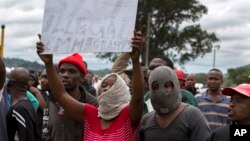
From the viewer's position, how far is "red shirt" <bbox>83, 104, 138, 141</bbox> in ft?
12.8

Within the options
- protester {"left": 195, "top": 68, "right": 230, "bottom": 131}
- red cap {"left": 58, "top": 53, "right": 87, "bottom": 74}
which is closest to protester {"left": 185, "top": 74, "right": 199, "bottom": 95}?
protester {"left": 195, "top": 68, "right": 230, "bottom": 131}

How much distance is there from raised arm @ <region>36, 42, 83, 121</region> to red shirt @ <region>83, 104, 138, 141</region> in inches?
3.7

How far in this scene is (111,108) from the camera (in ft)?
13.0

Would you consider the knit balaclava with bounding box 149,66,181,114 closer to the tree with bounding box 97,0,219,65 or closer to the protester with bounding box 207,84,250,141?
the protester with bounding box 207,84,250,141

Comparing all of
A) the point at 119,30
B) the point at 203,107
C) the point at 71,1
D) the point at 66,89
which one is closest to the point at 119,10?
the point at 119,30

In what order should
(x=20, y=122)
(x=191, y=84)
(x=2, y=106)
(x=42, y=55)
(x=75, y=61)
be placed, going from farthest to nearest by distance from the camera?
(x=191, y=84) < (x=20, y=122) < (x=75, y=61) < (x=2, y=106) < (x=42, y=55)

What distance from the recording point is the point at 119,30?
3.81 meters

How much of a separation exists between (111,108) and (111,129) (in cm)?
15

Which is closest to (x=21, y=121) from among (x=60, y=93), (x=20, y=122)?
(x=20, y=122)

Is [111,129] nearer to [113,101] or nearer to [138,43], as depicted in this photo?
[113,101]

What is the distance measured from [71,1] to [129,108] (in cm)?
93

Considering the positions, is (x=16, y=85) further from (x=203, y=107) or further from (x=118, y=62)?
(x=203, y=107)

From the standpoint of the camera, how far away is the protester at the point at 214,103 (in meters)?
6.54

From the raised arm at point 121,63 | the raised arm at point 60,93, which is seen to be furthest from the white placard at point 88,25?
the raised arm at point 121,63
